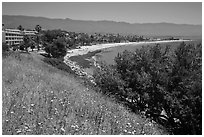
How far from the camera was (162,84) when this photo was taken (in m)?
12.4

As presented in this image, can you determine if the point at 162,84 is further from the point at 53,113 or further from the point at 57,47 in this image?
the point at 57,47

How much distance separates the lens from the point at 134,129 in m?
6.55

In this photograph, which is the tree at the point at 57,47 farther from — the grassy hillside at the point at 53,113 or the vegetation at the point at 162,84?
the grassy hillside at the point at 53,113

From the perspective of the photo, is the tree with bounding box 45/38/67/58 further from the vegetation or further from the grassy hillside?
the grassy hillside

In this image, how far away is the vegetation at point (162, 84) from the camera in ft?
34.7

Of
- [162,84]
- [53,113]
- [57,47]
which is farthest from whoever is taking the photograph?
[57,47]

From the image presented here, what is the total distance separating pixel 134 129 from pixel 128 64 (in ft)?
27.8

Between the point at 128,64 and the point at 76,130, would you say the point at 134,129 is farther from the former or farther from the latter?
the point at 128,64

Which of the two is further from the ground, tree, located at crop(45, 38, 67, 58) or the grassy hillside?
the grassy hillside

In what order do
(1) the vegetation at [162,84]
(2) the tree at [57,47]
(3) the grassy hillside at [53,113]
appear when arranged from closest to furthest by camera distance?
1. (3) the grassy hillside at [53,113]
2. (1) the vegetation at [162,84]
3. (2) the tree at [57,47]

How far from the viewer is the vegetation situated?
34.7 ft

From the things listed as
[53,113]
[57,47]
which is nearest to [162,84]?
[53,113]

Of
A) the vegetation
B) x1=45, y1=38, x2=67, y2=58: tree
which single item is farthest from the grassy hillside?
x1=45, y1=38, x2=67, y2=58: tree

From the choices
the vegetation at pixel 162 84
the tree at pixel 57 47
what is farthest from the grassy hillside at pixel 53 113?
the tree at pixel 57 47
